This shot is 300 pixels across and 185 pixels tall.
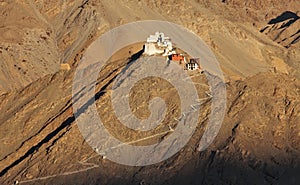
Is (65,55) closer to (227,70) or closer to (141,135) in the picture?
(227,70)

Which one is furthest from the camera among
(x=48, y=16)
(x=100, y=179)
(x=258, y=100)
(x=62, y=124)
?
(x=48, y=16)

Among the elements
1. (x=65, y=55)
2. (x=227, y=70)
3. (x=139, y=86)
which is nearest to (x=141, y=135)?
(x=139, y=86)

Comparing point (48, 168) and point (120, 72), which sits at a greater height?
point (120, 72)

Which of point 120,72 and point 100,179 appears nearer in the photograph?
point 100,179

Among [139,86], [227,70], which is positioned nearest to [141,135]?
[139,86]

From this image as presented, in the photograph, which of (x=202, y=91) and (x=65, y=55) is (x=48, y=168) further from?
(x=65, y=55)

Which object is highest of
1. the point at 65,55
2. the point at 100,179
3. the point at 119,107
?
the point at 65,55

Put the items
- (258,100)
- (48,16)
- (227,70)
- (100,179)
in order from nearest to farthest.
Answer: (100,179) → (258,100) → (227,70) → (48,16)
